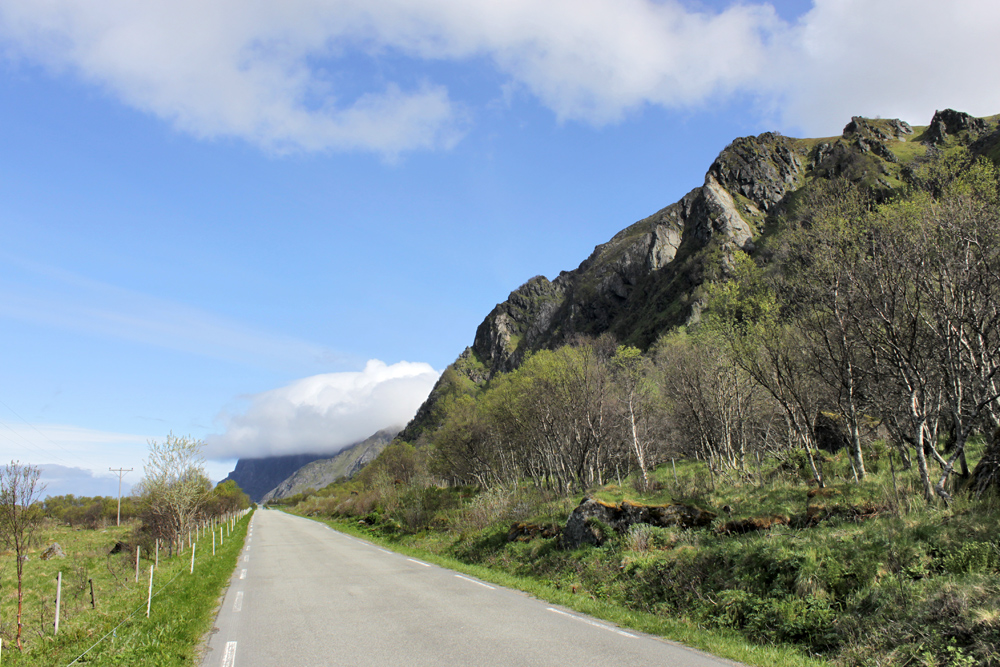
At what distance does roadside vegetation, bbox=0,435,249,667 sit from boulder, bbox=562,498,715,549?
10.3 m

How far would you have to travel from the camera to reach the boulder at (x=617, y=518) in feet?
49.0

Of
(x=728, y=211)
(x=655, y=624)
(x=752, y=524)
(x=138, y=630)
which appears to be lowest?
(x=655, y=624)

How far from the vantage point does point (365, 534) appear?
127 ft

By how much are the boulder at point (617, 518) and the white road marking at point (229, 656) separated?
10.3 metres

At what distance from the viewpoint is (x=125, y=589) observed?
20.0 metres

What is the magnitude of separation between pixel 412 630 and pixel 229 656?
9.53ft

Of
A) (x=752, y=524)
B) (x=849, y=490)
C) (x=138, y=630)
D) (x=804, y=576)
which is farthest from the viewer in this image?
(x=849, y=490)

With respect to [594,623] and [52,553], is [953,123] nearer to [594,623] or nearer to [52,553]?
[594,623]

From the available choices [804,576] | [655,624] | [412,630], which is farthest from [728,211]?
[412,630]

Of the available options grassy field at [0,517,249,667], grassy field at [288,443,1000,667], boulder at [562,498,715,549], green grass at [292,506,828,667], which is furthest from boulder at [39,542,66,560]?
boulder at [562,498,715,549]

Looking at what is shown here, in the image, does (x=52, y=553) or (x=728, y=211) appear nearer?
(x=52, y=553)

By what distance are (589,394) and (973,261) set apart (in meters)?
24.7

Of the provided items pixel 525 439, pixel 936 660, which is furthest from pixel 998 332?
pixel 525 439

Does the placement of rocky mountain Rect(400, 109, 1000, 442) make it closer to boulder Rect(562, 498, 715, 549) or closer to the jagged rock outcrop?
the jagged rock outcrop
